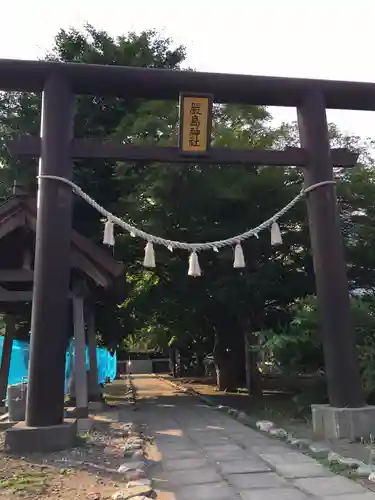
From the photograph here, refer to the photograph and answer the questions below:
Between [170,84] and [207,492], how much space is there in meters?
5.74

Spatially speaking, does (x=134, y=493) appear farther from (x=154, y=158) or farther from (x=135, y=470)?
(x=154, y=158)

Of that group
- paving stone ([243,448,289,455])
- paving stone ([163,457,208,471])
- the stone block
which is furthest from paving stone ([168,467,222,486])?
the stone block

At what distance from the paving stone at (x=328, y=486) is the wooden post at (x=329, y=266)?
249 cm

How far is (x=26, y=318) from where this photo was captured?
15.8 meters

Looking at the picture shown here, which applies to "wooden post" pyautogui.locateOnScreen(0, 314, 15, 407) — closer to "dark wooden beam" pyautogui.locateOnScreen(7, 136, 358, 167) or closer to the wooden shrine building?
the wooden shrine building

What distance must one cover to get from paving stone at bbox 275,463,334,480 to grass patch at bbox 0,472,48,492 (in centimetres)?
243

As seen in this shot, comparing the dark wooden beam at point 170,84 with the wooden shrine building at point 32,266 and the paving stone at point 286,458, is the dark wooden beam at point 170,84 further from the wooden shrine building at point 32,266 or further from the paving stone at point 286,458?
the paving stone at point 286,458

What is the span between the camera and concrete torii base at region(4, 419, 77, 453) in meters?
6.40

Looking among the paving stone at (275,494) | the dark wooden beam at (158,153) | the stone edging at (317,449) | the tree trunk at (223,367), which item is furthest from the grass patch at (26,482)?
the tree trunk at (223,367)

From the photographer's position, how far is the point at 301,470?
5457mm

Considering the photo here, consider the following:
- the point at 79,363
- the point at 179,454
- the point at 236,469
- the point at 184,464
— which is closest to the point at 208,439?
the point at 179,454

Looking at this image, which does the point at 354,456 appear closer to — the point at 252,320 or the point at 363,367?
the point at 363,367

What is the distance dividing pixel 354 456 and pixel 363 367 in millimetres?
2896

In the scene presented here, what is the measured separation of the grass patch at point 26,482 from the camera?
5008mm
